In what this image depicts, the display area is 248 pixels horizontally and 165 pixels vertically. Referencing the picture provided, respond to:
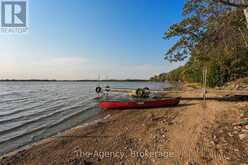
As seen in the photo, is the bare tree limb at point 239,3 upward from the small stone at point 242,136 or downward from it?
upward

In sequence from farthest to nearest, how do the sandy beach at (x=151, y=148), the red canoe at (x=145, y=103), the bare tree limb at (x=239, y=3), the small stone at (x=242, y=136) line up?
the red canoe at (x=145, y=103)
the small stone at (x=242, y=136)
the bare tree limb at (x=239, y=3)
the sandy beach at (x=151, y=148)

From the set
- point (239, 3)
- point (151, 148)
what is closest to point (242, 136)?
point (151, 148)

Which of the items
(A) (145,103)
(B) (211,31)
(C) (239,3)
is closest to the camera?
(C) (239,3)

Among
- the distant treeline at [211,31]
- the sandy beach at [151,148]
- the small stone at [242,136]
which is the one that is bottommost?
the sandy beach at [151,148]

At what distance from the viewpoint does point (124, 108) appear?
15.8m

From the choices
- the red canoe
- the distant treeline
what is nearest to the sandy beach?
the distant treeline

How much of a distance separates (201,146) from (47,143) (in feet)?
20.7

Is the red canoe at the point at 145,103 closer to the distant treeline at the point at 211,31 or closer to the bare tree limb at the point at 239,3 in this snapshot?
the distant treeline at the point at 211,31

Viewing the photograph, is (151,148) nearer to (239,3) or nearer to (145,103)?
(239,3)

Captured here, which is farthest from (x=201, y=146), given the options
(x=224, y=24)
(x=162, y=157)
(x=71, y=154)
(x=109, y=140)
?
(x=224, y=24)

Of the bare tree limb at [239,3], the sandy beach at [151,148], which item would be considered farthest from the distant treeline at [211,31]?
the sandy beach at [151,148]

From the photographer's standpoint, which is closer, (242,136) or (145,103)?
(242,136)

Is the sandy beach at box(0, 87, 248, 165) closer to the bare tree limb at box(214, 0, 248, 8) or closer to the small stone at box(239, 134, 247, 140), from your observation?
the small stone at box(239, 134, 247, 140)

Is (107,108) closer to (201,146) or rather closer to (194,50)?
(194,50)
